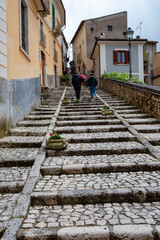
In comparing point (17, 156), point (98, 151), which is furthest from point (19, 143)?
point (98, 151)

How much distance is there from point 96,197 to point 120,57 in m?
18.8

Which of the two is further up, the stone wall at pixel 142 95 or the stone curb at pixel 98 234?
the stone wall at pixel 142 95

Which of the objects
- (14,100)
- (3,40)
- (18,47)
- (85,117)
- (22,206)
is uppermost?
(18,47)

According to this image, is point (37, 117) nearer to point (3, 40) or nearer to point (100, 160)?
point (3, 40)

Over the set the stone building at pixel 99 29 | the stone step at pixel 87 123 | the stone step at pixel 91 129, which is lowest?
the stone step at pixel 91 129

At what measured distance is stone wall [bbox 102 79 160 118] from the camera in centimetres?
759

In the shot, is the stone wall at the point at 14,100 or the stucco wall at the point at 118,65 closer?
the stone wall at the point at 14,100

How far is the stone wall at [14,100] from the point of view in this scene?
5824 millimetres

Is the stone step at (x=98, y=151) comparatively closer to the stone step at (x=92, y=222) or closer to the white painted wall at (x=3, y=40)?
the stone step at (x=92, y=222)

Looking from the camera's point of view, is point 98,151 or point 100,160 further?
point 98,151

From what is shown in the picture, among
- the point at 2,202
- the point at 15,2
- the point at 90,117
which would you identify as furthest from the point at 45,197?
the point at 15,2

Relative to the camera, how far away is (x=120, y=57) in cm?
2019

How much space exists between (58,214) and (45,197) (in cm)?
36

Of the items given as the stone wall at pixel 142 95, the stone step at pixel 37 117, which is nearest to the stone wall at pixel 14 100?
the stone step at pixel 37 117
